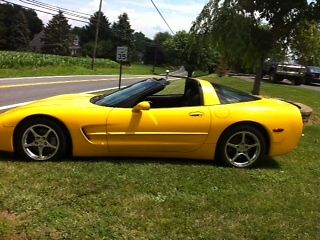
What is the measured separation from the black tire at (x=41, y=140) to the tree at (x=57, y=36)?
10056cm

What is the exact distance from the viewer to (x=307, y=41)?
11.9 m

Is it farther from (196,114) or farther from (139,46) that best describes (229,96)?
(139,46)

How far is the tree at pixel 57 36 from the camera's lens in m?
104

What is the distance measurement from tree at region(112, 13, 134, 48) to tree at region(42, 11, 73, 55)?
1349cm

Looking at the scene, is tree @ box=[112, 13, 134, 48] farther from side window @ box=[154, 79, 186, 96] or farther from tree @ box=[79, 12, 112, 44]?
side window @ box=[154, 79, 186, 96]

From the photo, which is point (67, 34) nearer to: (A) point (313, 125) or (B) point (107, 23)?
(B) point (107, 23)

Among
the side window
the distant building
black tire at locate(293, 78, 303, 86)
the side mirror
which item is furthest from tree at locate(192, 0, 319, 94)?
the distant building

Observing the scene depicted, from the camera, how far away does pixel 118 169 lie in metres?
5.96

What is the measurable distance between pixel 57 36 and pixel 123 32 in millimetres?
18666

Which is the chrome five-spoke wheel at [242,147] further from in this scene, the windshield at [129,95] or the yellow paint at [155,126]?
the windshield at [129,95]

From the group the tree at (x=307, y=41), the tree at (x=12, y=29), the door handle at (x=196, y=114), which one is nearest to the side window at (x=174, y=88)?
the door handle at (x=196, y=114)

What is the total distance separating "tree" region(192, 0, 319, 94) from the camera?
1105cm

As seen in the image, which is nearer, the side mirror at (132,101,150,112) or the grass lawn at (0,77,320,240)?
the grass lawn at (0,77,320,240)

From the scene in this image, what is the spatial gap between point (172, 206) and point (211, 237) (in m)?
0.73
